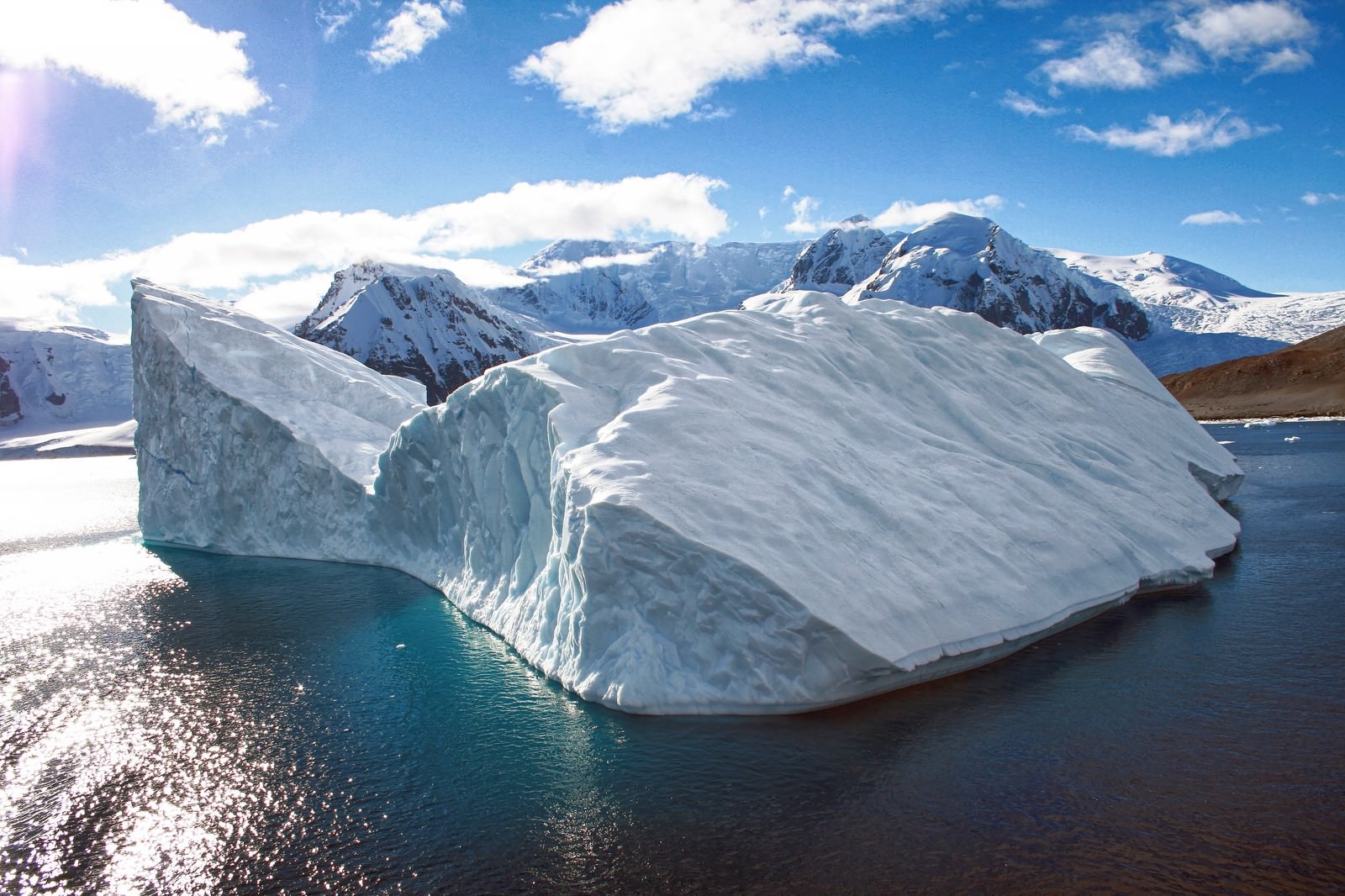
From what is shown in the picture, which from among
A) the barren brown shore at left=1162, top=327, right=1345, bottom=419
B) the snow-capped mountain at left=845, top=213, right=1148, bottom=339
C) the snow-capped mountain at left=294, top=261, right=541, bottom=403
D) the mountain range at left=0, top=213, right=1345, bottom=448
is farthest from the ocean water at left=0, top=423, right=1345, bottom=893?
the snow-capped mountain at left=845, top=213, right=1148, bottom=339

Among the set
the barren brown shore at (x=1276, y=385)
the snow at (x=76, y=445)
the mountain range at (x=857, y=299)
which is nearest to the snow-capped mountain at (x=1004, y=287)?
the mountain range at (x=857, y=299)

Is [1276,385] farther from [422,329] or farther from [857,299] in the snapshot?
[422,329]

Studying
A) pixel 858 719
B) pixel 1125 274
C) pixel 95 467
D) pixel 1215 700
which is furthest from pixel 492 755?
pixel 1125 274

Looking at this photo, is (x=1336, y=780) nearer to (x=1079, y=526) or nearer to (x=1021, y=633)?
(x=1021, y=633)

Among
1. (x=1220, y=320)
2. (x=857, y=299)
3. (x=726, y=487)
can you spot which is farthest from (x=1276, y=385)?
(x=726, y=487)

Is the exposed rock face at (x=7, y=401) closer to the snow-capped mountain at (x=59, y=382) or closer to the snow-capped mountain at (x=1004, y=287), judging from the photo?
the snow-capped mountain at (x=59, y=382)

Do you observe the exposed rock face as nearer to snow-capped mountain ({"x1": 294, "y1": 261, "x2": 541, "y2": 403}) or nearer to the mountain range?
the mountain range
